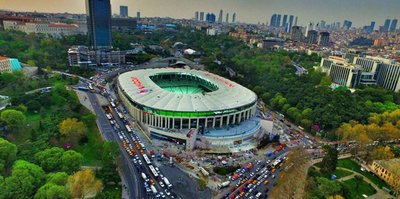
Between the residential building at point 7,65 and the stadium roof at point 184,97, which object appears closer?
the stadium roof at point 184,97

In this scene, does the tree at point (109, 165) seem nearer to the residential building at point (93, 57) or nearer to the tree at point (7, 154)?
the tree at point (7, 154)

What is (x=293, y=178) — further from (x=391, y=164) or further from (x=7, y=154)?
(x=7, y=154)

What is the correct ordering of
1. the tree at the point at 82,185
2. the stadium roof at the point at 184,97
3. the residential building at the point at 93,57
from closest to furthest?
the tree at the point at 82,185 → the stadium roof at the point at 184,97 → the residential building at the point at 93,57

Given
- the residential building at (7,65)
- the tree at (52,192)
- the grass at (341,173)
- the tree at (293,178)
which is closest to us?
the tree at (52,192)

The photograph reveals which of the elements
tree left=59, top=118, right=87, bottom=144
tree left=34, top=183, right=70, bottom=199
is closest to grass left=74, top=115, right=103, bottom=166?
tree left=59, top=118, right=87, bottom=144

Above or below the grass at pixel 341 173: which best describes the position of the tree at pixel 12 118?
above

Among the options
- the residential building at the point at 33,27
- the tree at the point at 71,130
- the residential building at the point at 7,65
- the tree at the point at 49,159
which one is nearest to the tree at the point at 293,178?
the tree at the point at 49,159

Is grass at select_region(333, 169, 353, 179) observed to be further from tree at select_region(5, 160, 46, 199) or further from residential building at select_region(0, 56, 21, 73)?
residential building at select_region(0, 56, 21, 73)
